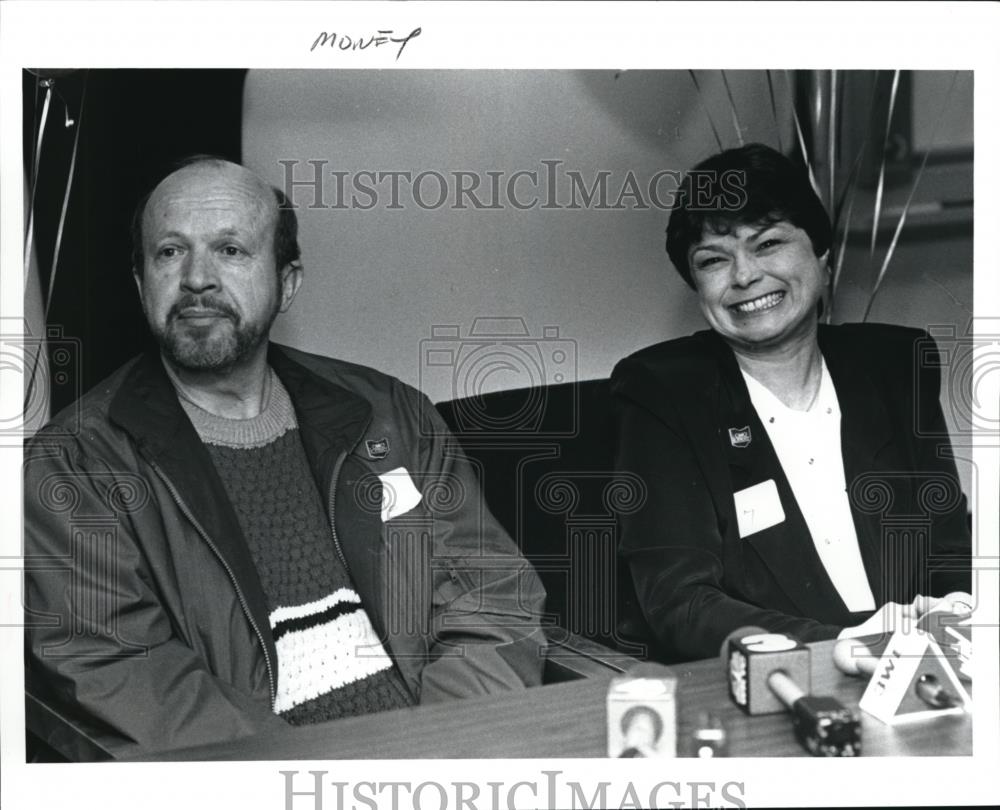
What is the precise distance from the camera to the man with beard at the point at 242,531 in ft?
8.23

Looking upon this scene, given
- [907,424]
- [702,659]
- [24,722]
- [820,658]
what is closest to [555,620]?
[702,659]

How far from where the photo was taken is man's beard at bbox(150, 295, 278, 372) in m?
2.56

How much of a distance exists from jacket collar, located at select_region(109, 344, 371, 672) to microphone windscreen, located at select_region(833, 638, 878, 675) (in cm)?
108

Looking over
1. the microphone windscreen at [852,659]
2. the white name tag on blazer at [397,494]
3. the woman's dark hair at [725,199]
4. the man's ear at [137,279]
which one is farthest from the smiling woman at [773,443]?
the man's ear at [137,279]

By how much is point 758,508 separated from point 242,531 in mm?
1094

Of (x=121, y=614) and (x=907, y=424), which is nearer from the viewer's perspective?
(x=121, y=614)

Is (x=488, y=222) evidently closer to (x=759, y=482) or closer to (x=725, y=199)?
(x=725, y=199)

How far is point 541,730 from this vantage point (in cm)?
246

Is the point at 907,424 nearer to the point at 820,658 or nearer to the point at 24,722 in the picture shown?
the point at 820,658

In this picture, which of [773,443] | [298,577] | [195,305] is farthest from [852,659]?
[195,305]

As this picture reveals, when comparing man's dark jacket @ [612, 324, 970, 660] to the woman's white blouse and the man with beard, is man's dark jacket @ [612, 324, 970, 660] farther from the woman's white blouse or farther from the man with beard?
the man with beard

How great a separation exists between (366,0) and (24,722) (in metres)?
1.69

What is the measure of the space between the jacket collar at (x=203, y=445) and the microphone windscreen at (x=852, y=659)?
1082 millimetres

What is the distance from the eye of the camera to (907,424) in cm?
275
